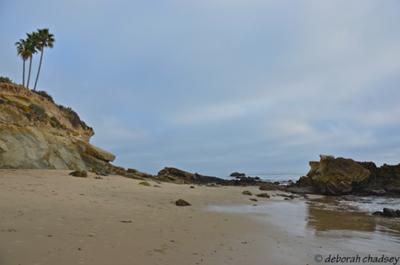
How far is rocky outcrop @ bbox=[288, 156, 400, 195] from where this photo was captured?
38094 millimetres

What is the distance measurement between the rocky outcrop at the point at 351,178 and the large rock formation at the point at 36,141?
22.3 m

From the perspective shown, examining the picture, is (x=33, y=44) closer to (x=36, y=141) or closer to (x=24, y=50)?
(x=24, y=50)

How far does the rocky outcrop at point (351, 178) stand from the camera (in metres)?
38.1

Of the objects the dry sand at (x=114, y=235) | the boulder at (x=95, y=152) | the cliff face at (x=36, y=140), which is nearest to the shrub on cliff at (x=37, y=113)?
the cliff face at (x=36, y=140)

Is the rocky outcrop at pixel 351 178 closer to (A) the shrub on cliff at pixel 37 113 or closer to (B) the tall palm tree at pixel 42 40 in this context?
(A) the shrub on cliff at pixel 37 113

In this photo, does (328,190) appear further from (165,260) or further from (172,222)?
(165,260)

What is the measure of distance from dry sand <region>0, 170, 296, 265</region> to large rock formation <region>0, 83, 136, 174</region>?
10.3 metres

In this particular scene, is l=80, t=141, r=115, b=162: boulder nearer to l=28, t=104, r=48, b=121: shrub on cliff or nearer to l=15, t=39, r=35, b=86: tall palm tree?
l=28, t=104, r=48, b=121: shrub on cliff

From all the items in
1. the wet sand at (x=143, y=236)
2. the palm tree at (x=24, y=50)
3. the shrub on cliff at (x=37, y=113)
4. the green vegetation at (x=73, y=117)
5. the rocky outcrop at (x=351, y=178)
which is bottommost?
the wet sand at (x=143, y=236)

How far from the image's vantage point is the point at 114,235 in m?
7.98

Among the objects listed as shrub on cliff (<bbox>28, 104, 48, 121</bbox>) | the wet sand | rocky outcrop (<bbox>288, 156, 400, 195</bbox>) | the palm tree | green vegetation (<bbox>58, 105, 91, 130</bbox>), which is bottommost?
the wet sand

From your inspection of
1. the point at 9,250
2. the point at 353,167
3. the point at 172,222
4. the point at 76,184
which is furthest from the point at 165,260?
the point at 353,167

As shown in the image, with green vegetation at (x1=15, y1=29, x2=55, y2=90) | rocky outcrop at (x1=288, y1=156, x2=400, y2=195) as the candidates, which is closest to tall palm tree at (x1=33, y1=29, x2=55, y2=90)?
green vegetation at (x1=15, y1=29, x2=55, y2=90)

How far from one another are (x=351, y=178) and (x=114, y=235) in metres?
36.0
